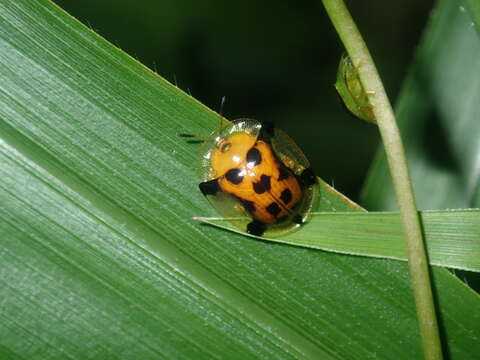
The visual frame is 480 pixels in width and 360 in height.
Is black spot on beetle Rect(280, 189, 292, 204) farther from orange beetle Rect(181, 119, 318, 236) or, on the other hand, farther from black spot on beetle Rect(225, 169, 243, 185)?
black spot on beetle Rect(225, 169, 243, 185)

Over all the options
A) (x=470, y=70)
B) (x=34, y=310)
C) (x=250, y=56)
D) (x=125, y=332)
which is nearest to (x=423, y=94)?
(x=470, y=70)

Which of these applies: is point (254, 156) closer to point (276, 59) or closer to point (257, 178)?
point (257, 178)

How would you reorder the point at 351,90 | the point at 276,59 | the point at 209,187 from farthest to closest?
the point at 276,59, the point at 209,187, the point at 351,90

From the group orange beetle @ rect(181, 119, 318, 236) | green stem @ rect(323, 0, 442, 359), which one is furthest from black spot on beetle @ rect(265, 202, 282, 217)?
green stem @ rect(323, 0, 442, 359)

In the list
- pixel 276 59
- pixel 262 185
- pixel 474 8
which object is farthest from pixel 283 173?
pixel 276 59

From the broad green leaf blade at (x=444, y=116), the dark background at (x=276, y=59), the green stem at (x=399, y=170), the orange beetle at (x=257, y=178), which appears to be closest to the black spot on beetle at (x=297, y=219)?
the orange beetle at (x=257, y=178)

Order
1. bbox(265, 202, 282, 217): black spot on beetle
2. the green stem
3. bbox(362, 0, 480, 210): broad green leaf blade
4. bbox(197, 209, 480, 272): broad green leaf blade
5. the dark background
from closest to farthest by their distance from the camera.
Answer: the green stem < bbox(197, 209, 480, 272): broad green leaf blade < bbox(265, 202, 282, 217): black spot on beetle < bbox(362, 0, 480, 210): broad green leaf blade < the dark background
